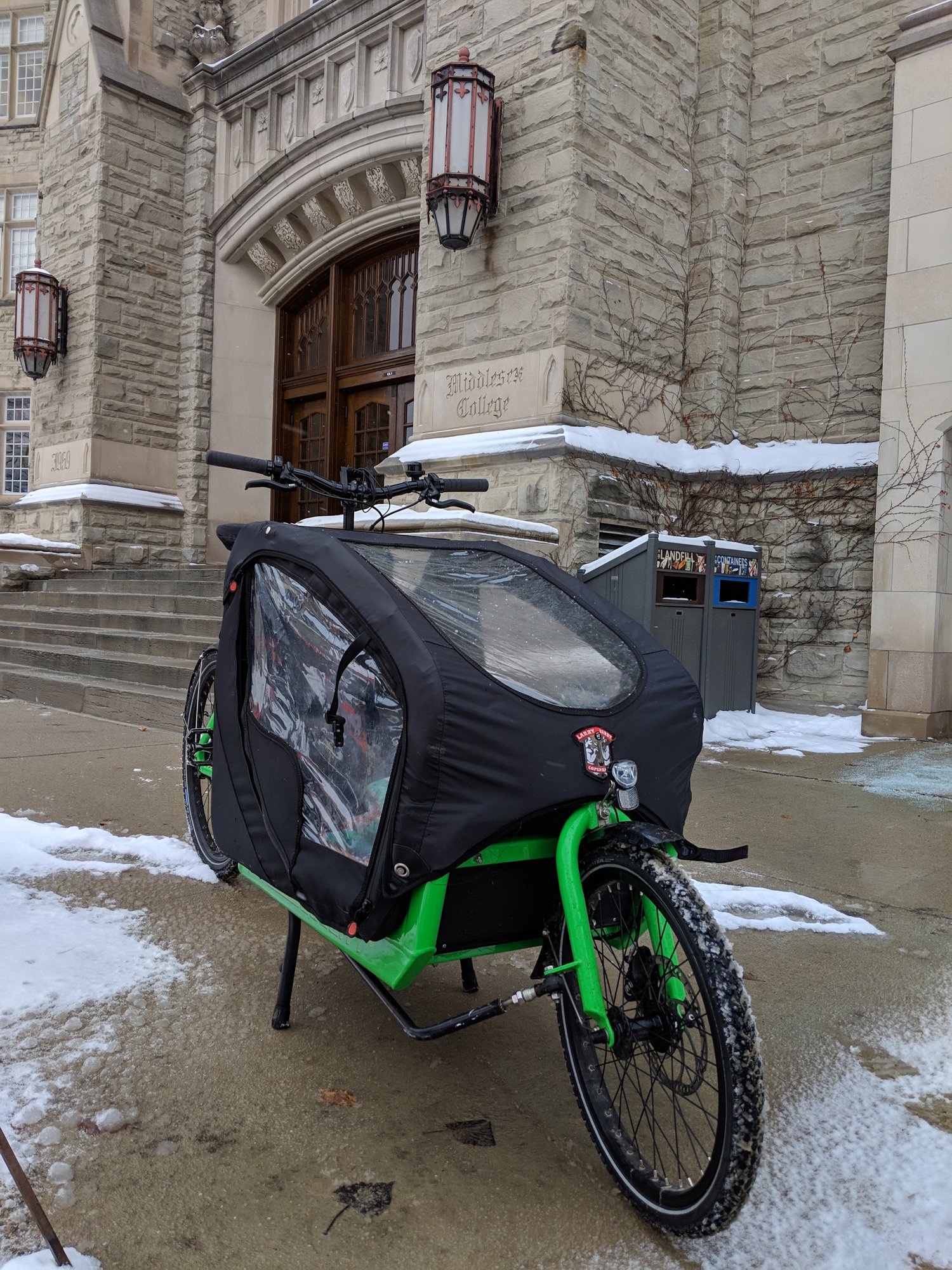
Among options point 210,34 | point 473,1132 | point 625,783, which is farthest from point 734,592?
point 210,34

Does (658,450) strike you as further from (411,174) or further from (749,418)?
(411,174)

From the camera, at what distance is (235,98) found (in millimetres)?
12125

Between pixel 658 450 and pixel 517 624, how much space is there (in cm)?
644

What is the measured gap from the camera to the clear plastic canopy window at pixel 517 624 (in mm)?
1915

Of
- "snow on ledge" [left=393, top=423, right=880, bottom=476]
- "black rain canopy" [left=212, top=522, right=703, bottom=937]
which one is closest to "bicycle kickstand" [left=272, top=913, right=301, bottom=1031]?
"black rain canopy" [left=212, top=522, right=703, bottom=937]

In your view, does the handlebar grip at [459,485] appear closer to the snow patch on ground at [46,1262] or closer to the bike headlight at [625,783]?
the bike headlight at [625,783]

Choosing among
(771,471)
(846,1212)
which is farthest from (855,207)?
(846,1212)

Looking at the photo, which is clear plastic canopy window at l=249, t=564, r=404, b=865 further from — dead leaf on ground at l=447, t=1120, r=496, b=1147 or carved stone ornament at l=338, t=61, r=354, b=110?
carved stone ornament at l=338, t=61, r=354, b=110

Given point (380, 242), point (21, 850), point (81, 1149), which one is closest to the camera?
point (81, 1149)

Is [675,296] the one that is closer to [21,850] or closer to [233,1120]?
[21,850]

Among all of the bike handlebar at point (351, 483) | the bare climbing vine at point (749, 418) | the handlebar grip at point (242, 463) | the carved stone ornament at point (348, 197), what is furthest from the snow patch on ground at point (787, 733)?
the carved stone ornament at point (348, 197)

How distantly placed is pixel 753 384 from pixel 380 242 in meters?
4.99

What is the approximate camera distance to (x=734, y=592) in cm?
756

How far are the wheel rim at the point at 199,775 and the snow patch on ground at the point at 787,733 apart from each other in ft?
12.6
